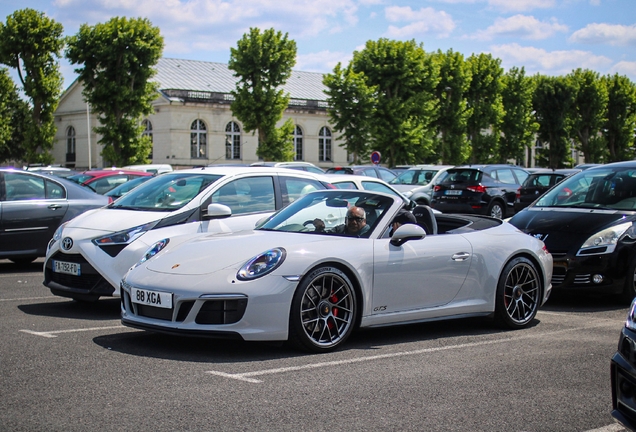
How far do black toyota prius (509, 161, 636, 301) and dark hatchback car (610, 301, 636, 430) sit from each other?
18.3 feet

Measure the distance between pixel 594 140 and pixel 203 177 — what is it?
7643cm

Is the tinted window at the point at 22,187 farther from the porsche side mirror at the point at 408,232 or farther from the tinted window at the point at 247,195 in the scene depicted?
the porsche side mirror at the point at 408,232

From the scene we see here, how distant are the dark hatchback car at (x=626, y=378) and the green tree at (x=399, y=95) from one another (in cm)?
5297

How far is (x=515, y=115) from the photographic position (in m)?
70.1

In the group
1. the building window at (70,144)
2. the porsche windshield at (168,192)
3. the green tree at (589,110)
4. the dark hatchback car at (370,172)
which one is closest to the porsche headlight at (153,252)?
the porsche windshield at (168,192)

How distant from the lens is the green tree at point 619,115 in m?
84.6

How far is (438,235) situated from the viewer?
25.3 feet

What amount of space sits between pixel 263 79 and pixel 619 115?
4390 cm

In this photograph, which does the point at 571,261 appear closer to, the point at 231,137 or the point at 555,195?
the point at 555,195

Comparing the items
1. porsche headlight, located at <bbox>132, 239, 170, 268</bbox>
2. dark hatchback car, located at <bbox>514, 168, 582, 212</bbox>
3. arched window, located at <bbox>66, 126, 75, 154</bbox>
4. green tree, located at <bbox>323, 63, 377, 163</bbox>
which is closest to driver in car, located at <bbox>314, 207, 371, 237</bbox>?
porsche headlight, located at <bbox>132, 239, 170, 268</bbox>

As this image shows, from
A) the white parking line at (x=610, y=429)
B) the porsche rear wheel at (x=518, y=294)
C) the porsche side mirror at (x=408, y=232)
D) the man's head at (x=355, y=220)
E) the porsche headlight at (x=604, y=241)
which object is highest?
the man's head at (x=355, y=220)

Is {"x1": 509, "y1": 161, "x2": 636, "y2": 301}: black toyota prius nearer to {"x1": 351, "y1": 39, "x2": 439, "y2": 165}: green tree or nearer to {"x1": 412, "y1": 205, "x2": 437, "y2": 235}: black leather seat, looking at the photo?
{"x1": 412, "y1": 205, "x2": 437, "y2": 235}: black leather seat

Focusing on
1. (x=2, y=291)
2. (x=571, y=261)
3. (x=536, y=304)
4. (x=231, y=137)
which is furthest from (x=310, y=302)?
(x=231, y=137)

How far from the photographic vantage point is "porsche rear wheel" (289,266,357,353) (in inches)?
256
